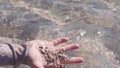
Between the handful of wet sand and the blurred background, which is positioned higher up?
the handful of wet sand

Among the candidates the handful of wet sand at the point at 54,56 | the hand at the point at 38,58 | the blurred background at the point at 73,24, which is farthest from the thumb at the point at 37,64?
the blurred background at the point at 73,24

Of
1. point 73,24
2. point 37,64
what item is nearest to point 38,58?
point 37,64

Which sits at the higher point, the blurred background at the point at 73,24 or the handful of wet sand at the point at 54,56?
the handful of wet sand at the point at 54,56

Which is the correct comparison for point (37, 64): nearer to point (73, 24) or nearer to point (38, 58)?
point (38, 58)

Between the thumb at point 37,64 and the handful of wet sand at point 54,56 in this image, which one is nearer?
the thumb at point 37,64

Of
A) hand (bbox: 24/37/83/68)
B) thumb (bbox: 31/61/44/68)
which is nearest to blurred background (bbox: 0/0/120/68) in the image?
hand (bbox: 24/37/83/68)

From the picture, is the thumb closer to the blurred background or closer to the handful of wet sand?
the handful of wet sand

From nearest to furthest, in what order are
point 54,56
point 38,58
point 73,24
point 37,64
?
point 37,64 < point 38,58 < point 54,56 < point 73,24

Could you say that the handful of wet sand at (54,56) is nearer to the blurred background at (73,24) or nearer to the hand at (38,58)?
the hand at (38,58)
